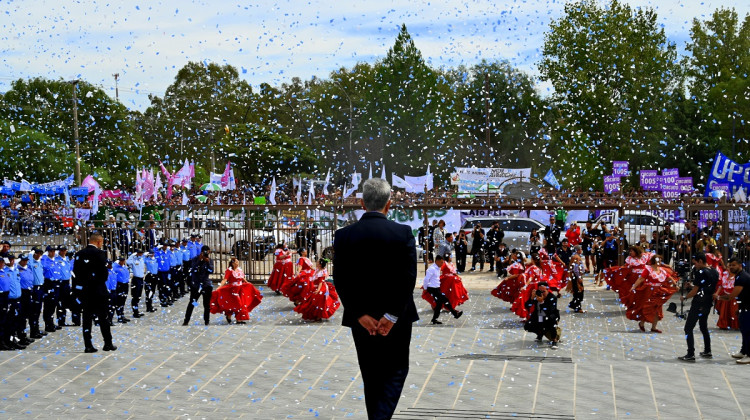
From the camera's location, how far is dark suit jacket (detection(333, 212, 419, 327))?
198 inches

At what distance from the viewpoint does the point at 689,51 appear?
164 ft

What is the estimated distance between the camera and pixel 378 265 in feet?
16.6

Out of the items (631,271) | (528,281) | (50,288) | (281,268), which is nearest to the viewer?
(50,288)

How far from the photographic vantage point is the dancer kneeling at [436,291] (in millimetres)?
15289

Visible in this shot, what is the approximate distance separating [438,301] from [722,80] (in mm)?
36267

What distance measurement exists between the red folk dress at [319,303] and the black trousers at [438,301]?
66.0 inches

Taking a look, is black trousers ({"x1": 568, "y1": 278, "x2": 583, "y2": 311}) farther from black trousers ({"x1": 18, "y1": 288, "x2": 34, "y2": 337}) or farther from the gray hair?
the gray hair

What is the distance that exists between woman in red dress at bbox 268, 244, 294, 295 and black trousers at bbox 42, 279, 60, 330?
540 centimetres

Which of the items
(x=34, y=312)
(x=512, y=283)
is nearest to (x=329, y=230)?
(x=512, y=283)

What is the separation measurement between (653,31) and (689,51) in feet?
8.47

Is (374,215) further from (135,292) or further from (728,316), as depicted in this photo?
(135,292)

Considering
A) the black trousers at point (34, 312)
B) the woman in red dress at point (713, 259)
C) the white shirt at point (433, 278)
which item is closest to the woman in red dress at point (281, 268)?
the white shirt at point (433, 278)

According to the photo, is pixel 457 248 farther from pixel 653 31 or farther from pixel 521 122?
pixel 521 122

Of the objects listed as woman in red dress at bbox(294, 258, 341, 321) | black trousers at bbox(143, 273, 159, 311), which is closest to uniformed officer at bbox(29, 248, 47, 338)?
black trousers at bbox(143, 273, 159, 311)
